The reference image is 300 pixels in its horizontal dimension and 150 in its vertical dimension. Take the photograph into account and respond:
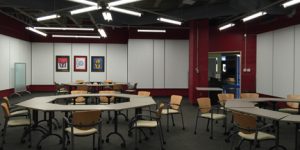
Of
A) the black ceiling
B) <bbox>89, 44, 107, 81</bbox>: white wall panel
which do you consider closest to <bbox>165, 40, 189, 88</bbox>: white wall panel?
the black ceiling

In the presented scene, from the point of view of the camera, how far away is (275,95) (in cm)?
865

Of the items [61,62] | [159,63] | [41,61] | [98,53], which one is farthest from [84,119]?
[41,61]

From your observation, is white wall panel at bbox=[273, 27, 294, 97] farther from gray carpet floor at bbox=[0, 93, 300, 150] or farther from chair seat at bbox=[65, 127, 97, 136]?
chair seat at bbox=[65, 127, 97, 136]

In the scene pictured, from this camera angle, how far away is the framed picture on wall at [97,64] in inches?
526

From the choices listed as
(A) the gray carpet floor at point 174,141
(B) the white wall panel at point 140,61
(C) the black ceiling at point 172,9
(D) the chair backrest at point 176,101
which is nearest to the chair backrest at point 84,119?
(A) the gray carpet floor at point 174,141

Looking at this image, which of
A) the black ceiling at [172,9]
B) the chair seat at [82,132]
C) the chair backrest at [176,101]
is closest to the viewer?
the chair seat at [82,132]

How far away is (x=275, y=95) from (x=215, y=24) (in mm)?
4106

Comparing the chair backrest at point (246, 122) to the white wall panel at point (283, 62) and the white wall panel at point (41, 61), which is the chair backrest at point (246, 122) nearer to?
the white wall panel at point (283, 62)

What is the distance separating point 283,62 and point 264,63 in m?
1.20

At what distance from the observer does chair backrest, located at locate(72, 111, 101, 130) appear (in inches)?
147

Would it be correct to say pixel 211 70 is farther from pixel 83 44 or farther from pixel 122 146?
pixel 122 146

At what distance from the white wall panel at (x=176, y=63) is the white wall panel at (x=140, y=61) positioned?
0.88 meters

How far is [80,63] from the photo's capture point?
43.8 feet

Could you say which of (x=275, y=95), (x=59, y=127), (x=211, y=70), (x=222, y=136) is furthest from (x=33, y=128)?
(x=211, y=70)
